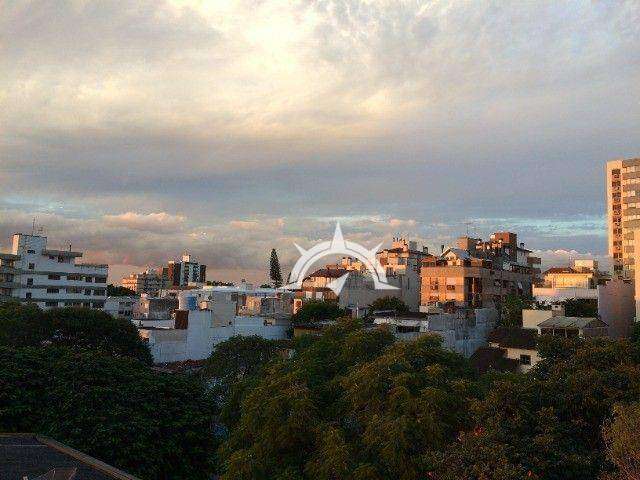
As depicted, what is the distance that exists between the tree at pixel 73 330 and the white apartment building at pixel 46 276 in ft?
83.3

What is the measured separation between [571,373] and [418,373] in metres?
3.75

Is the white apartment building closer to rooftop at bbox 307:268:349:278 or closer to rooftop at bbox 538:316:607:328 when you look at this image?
rooftop at bbox 307:268:349:278

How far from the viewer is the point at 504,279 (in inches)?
2697

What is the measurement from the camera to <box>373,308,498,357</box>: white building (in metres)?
38.2

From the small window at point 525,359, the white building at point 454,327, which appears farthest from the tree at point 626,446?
the white building at point 454,327

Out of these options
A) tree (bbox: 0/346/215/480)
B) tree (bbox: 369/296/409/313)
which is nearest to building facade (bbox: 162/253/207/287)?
tree (bbox: 369/296/409/313)

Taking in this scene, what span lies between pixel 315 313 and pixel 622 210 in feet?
158

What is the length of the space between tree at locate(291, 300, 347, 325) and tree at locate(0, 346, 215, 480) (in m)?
28.1

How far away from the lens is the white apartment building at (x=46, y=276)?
2317 inches

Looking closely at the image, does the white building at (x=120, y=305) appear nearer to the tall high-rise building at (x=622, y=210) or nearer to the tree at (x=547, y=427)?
the tall high-rise building at (x=622, y=210)

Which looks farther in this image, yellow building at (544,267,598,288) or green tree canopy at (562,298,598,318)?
yellow building at (544,267,598,288)

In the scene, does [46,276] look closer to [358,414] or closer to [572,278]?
[572,278]

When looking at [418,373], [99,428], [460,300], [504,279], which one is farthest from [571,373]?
[504,279]

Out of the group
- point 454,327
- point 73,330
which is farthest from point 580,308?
point 73,330
